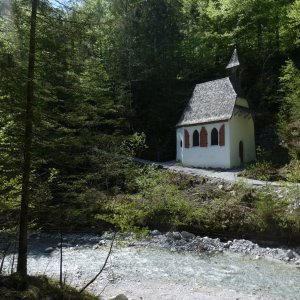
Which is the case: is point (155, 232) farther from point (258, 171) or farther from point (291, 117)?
point (291, 117)

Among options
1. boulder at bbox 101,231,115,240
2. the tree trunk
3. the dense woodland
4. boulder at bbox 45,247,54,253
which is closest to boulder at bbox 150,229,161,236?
the dense woodland

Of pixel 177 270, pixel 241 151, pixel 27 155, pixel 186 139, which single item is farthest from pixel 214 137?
pixel 27 155

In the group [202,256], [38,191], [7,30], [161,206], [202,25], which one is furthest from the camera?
[202,25]

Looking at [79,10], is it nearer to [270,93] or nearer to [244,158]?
[244,158]

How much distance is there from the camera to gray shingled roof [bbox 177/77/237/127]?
2723 cm

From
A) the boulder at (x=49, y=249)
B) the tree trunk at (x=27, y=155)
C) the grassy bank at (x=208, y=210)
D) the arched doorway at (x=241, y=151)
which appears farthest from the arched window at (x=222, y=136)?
the tree trunk at (x=27, y=155)

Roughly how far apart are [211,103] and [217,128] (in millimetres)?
2297

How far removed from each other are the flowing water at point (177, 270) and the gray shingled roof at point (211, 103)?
14.4 m

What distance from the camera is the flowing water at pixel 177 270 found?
10.8 meters

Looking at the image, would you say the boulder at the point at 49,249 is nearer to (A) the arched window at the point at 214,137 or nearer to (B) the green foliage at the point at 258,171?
(B) the green foliage at the point at 258,171

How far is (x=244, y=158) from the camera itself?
1100 inches

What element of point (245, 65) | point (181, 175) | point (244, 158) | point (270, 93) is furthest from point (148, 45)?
point (181, 175)

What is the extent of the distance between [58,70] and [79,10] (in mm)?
1349

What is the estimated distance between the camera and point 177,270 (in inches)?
490
